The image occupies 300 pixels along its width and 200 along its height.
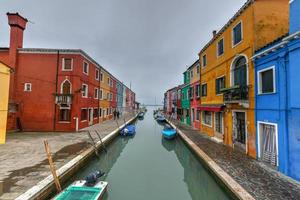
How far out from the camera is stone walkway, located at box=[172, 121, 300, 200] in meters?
6.52

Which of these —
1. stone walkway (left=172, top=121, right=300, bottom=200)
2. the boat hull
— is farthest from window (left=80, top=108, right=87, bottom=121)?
stone walkway (left=172, top=121, right=300, bottom=200)

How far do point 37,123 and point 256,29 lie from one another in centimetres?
2354

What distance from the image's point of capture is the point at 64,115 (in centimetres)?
2098

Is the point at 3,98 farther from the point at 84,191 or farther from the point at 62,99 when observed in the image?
the point at 84,191

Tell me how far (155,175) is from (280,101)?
26.7 ft

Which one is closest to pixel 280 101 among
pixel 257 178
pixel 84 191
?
pixel 257 178

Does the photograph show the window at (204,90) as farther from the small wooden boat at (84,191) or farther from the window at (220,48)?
the small wooden boat at (84,191)

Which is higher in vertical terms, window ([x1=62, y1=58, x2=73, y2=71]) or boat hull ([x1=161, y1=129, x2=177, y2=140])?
window ([x1=62, y1=58, x2=73, y2=71])

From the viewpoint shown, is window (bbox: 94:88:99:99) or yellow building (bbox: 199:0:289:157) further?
window (bbox: 94:88:99:99)

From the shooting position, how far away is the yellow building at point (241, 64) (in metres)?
11.0

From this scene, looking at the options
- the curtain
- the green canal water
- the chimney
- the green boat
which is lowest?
the green canal water

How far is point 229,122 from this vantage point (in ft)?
46.0

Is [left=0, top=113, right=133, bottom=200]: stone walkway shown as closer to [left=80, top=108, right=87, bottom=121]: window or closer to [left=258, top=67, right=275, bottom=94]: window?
[left=80, top=108, right=87, bottom=121]: window

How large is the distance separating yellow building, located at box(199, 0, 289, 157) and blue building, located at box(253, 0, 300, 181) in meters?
0.70
